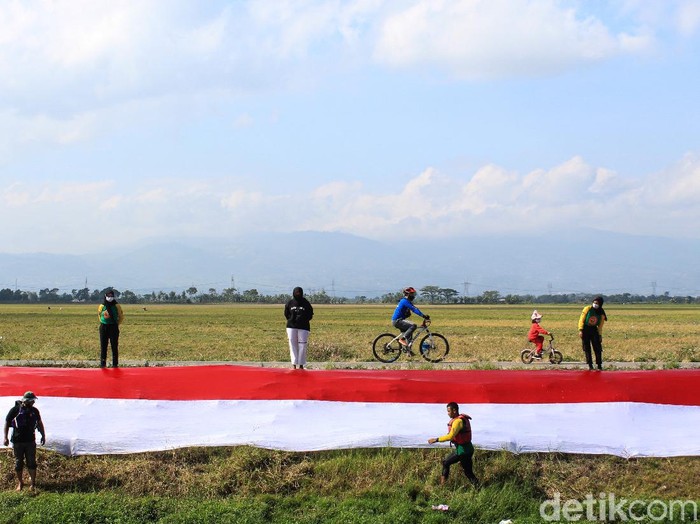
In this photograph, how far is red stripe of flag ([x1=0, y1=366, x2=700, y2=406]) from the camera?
11031 mm

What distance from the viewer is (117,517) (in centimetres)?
955

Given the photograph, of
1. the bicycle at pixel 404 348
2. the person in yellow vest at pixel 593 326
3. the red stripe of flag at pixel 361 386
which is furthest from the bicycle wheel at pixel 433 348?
the red stripe of flag at pixel 361 386

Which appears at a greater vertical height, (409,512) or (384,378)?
(384,378)

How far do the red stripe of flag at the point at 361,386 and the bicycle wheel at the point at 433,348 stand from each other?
26.6ft

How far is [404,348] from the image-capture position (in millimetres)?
20000

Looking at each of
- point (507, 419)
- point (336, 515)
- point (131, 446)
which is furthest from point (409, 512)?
point (131, 446)

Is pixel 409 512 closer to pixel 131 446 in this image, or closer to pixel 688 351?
pixel 131 446

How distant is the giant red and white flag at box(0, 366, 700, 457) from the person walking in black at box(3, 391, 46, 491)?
73cm

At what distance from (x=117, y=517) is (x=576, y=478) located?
607 centimetres

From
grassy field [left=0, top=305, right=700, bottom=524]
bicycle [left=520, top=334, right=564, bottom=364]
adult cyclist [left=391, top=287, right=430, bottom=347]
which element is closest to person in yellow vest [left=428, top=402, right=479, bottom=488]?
grassy field [left=0, top=305, right=700, bottom=524]

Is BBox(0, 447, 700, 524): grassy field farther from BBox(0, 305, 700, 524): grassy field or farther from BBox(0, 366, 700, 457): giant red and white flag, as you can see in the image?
BBox(0, 366, 700, 457): giant red and white flag

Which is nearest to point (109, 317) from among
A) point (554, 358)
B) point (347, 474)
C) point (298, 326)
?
point (298, 326)

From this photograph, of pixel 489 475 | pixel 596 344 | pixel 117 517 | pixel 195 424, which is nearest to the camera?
pixel 117 517

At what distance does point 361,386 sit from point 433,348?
9422mm
